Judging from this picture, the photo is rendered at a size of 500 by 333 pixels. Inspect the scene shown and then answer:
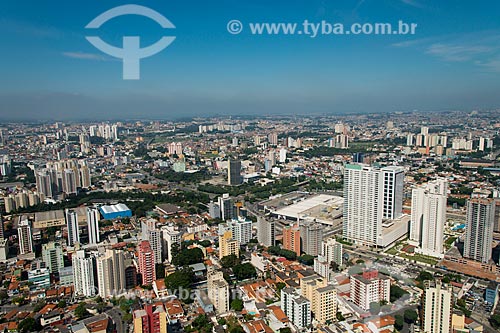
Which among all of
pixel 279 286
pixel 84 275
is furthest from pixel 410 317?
pixel 84 275

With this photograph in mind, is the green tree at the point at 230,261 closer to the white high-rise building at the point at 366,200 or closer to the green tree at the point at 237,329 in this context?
the green tree at the point at 237,329

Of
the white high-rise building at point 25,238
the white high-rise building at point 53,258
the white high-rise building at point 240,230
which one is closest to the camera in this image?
the white high-rise building at point 53,258

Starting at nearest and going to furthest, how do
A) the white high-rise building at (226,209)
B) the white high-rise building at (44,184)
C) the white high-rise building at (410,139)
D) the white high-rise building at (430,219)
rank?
the white high-rise building at (430,219) → the white high-rise building at (226,209) → the white high-rise building at (44,184) → the white high-rise building at (410,139)

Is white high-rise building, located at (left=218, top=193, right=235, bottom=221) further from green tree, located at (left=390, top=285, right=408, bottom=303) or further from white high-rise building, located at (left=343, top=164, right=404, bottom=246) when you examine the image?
green tree, located at (left=390, top=285, right=408, bottom=303)

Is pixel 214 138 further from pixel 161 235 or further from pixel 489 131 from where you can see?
pixel 161 235

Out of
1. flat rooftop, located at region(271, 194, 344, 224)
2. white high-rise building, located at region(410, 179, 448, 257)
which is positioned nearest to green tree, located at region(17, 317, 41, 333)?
flat rooftop, located at region(271, 194, 344, 224)

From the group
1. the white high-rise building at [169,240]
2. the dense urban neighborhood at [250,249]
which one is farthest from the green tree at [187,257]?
the white high-rise building at [169,240]
